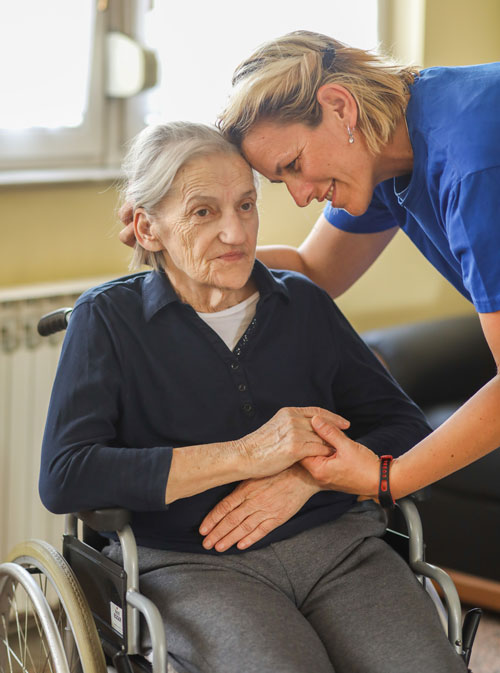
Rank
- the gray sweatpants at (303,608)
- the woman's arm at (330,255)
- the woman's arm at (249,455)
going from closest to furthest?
the gray sweatpants at (303,608)
the woman's arm at (249,455)
the woman's arm at (330,255)

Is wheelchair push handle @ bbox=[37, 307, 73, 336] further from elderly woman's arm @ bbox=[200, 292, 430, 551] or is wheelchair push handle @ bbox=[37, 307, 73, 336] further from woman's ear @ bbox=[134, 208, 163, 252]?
elderly woman's arm @ bbox=[200, 292, 430, 551]

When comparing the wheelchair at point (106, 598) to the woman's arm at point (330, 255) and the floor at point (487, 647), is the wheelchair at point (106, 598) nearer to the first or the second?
the woman's arm at point (330, 255)

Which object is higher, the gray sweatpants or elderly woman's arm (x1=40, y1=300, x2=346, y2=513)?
elderly woman's arm (x1=40, y1=300, x2=346, y2=513)

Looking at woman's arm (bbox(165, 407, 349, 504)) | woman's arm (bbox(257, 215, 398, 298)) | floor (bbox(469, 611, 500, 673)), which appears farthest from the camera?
floor (bbox(469, 611, 500, 673))

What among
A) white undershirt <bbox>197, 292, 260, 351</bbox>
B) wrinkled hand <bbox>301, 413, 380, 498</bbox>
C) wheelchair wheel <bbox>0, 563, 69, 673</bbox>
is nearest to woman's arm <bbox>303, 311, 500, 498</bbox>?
wrinkled hand <bbox>301, 413, 380, 498</bbox>

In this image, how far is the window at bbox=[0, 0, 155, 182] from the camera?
247 centimetres

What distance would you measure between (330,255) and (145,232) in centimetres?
51

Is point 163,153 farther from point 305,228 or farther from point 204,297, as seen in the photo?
point 305,228

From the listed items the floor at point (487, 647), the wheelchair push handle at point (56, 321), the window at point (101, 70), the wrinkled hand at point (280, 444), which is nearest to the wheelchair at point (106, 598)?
the wrinkled hand at point (280, 444)

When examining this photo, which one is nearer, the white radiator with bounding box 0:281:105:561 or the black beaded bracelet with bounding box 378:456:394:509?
the black beaded bracelet with bounding box 378:456:394:509

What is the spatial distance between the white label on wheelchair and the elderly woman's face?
0.58 m

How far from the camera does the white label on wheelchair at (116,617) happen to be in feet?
4.74

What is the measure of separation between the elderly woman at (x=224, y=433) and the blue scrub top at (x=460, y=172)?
0.30 m

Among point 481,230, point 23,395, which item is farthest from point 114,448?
point 23,395
